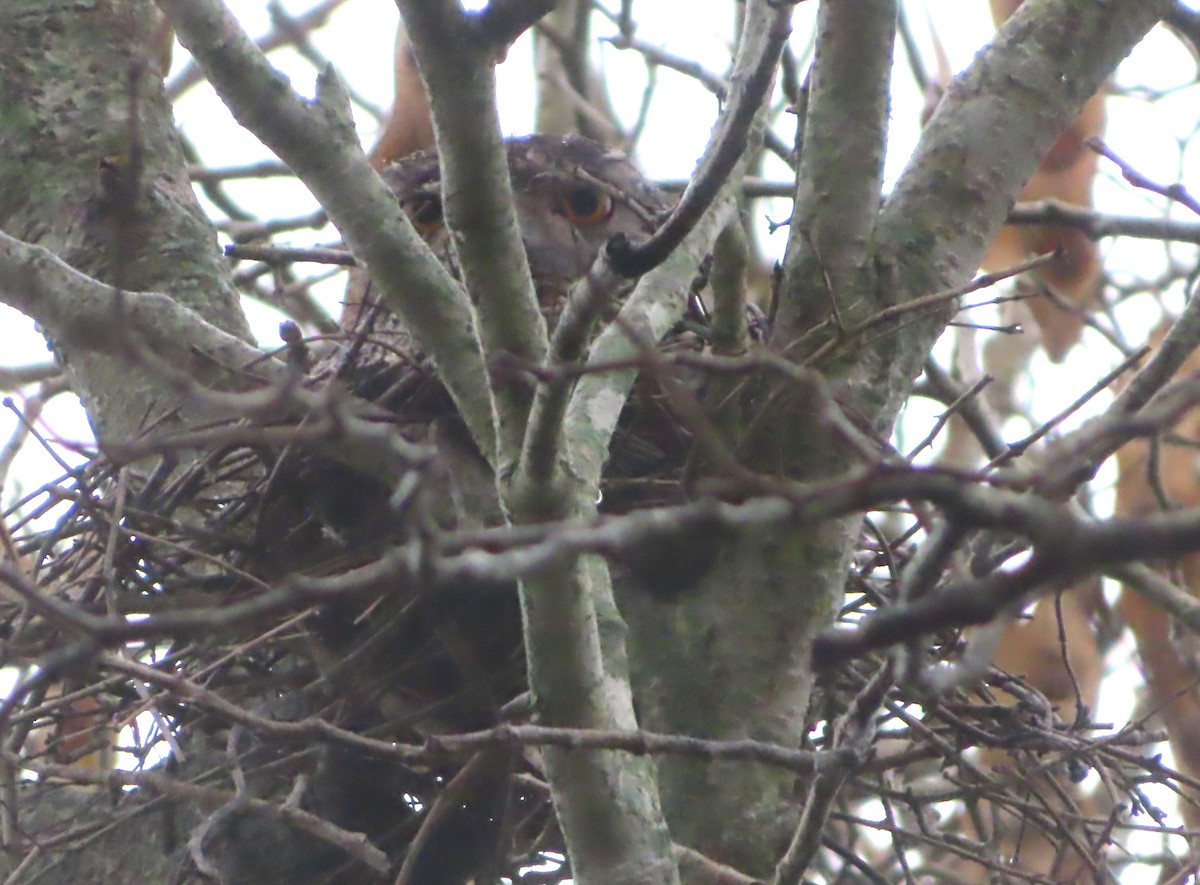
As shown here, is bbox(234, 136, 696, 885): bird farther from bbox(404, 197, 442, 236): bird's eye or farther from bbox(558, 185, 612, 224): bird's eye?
bbox(558, 185, 612, 224): bird's eye

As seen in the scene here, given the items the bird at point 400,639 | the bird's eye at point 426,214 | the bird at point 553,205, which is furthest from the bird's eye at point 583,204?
the bird at point 400,639

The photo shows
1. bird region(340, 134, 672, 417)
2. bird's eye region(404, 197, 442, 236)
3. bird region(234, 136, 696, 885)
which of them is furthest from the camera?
bird's eye region(404, 197, 442, 236)

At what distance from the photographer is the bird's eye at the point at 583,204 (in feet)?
10.9

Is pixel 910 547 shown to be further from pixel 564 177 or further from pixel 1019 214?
pixel 564 177

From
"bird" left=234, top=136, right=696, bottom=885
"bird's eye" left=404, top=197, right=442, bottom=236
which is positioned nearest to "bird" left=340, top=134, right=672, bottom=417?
"bird's eye" left=404, top=197, right=442, bottom=236

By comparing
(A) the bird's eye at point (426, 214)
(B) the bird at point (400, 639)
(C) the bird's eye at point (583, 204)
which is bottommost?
(B) the bird at point (400, 639)

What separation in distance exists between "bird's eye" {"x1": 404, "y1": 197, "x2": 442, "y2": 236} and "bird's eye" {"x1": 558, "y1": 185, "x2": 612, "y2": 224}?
268 millimetres

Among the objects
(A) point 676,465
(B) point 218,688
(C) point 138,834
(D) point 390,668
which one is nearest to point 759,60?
(A) point 676,465

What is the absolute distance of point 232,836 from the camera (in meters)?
2.80

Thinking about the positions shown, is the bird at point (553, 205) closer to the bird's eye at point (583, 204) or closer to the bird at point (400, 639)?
the bird's eye at point (583, 204)

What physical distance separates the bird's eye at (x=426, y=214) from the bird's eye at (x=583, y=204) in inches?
10.6

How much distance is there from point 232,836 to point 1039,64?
2.02 metres

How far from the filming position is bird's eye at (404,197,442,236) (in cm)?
329

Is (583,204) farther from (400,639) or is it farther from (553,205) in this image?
(400,639)
